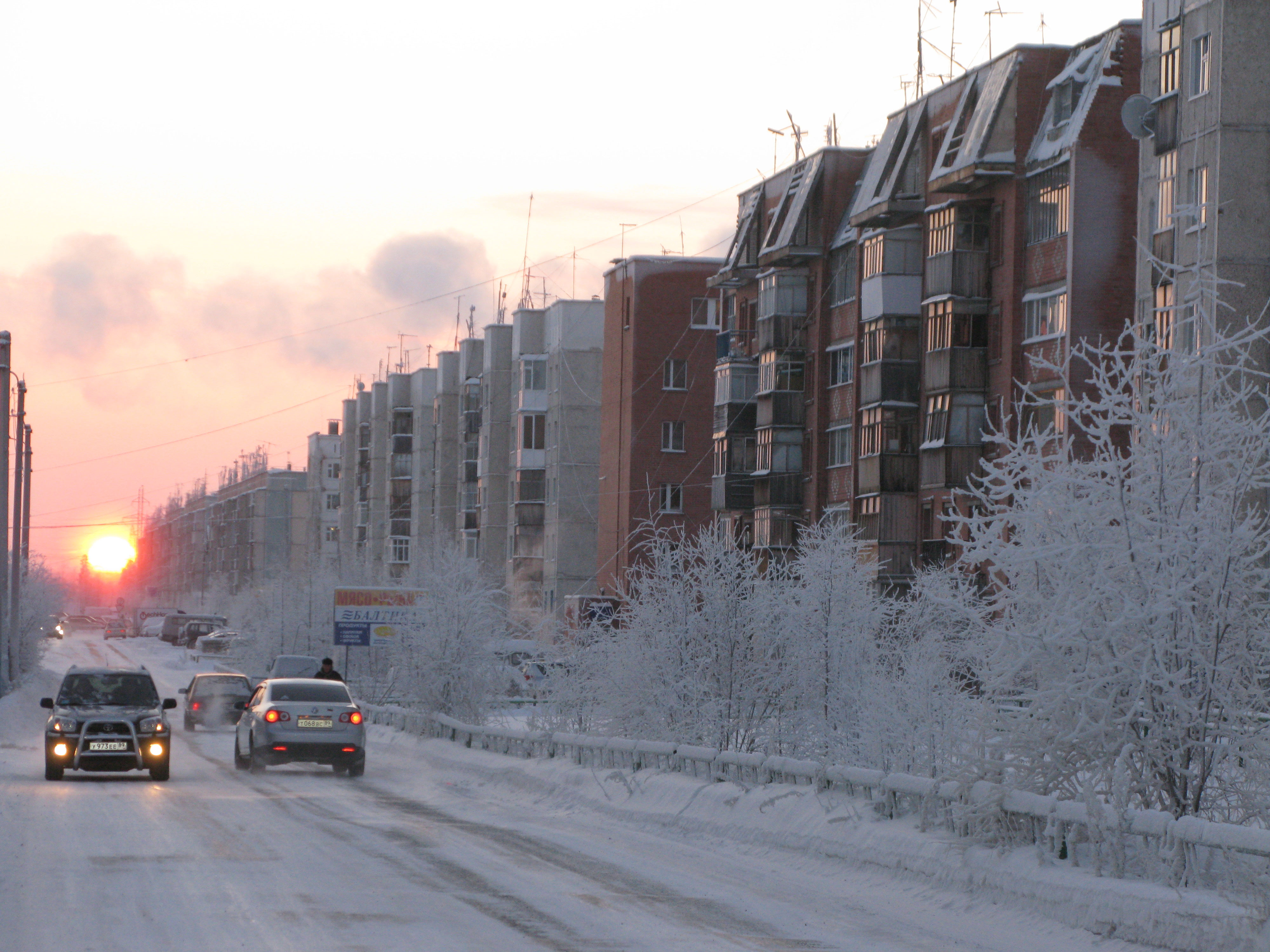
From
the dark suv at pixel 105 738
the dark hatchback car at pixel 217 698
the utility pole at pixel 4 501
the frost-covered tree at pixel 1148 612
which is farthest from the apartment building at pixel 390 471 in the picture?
the frost-covered tree at pixel 1148 612

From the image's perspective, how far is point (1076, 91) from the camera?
4438cm

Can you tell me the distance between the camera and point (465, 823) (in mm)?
18594

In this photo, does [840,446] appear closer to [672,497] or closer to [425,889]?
[672,497]

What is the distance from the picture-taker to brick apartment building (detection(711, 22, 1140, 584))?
42.6 metres

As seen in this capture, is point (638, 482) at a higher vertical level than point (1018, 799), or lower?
higher

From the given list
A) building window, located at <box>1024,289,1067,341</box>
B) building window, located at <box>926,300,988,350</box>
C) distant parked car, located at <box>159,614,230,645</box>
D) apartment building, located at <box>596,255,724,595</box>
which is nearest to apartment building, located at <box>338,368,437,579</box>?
distant parked car, located at <box>159,614,230,645</box>

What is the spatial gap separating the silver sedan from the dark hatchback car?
16099 mm

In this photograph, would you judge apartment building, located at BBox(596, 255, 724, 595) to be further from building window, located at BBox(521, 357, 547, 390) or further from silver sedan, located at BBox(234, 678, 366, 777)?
silver sedan, located at BBox(234, 678, 366, 777)

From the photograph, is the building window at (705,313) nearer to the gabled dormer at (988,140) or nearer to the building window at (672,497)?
the building window at (672,497)

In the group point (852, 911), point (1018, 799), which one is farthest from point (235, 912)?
point (1018, 799)

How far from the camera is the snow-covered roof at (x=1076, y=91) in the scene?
140ft

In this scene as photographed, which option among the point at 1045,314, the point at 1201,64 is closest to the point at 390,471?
the point at 1045,314

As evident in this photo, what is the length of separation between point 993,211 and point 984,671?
35489 mm

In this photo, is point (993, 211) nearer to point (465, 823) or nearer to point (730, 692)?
point (730, 692)
